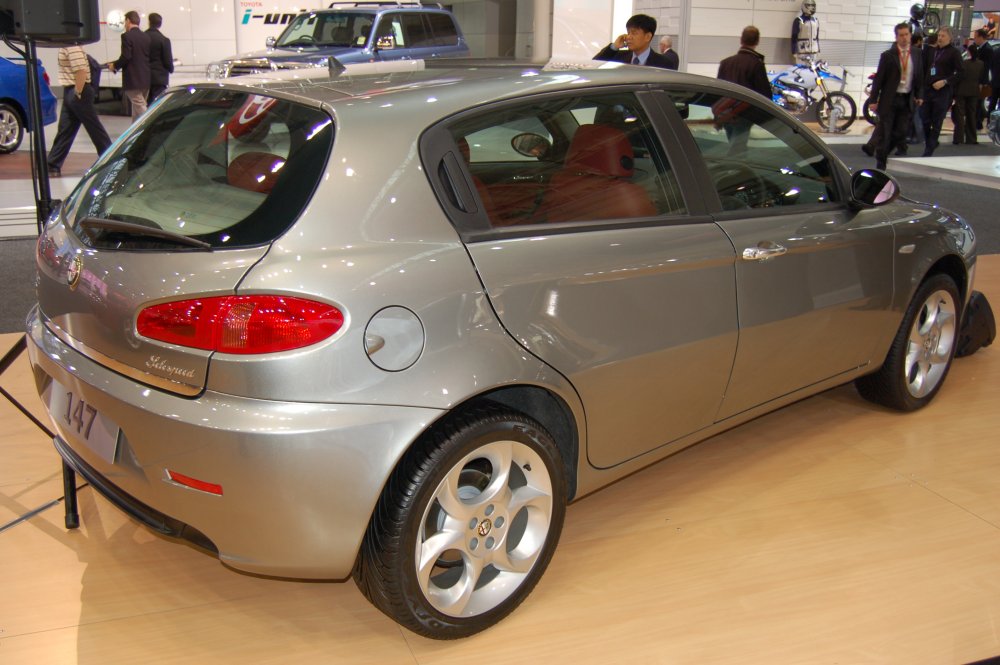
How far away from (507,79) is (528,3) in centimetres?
1798

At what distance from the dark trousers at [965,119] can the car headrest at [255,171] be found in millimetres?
14451

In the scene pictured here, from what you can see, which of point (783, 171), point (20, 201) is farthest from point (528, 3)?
point (783, 171)

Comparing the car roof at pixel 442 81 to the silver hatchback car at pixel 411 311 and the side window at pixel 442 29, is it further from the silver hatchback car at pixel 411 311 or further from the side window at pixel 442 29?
the side window at pixel 442 29

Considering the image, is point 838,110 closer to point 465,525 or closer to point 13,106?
point 13,106

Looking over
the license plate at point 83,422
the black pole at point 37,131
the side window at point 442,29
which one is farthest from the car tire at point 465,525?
the side window at point 442,29

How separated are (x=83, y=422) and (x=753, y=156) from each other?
2.23 meters

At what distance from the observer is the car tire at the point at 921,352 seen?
3.73m

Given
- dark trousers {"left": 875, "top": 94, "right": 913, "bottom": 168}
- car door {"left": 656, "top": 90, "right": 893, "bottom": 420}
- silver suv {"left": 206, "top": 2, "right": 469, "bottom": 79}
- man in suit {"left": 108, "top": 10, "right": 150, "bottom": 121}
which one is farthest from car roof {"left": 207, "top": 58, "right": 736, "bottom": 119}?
silver suv {"left": 206, "top": 2, "right": 469, "bottom": 79}

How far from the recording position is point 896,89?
11.0 metres

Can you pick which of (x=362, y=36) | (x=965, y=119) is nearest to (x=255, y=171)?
(x=362, y=36)

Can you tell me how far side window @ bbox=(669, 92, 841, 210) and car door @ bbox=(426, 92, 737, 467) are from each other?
0.21 m

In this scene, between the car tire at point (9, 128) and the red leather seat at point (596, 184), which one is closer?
the red leather seat at point (596, 184)

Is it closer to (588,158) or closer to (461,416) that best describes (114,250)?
(461,416)

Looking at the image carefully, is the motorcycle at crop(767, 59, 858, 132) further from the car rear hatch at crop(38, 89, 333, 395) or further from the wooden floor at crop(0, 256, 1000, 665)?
the car rear hatch at crop(38, 89, 333, 395)
